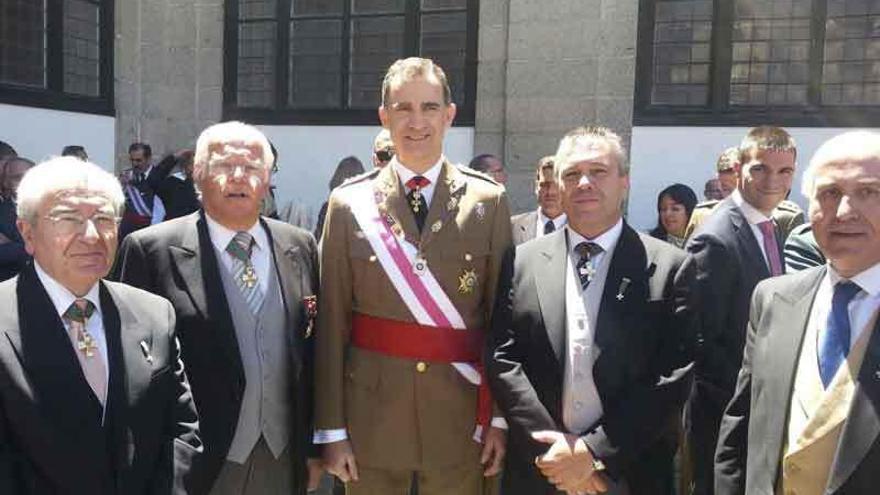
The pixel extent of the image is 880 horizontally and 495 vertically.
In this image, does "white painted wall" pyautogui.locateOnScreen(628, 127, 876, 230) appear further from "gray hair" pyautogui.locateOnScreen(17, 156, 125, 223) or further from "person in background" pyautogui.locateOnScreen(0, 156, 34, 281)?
"gray hair" pyautogui.locateOnScreen(17, 156, 125, 223)

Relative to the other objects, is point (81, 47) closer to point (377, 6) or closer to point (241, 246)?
point (377, 6)

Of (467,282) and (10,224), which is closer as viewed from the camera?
(467,282)

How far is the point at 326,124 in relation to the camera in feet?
29.0

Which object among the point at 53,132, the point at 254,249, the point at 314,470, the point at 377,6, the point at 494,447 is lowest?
the point at 314,470

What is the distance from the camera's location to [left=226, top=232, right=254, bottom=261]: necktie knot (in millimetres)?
2559

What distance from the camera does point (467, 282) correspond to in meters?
2.63

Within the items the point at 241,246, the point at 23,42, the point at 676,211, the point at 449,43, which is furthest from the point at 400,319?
the point at 23,42

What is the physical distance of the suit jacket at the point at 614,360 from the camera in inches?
95.3

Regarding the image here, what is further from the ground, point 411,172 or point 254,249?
point 411,172

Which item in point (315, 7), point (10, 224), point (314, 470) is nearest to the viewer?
point (314, 470)

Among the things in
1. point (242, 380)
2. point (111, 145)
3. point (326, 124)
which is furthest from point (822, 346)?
point (111, 145)

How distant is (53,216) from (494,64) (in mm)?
6483

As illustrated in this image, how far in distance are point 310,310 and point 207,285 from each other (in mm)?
344

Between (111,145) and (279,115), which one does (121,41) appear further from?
(279,115)
